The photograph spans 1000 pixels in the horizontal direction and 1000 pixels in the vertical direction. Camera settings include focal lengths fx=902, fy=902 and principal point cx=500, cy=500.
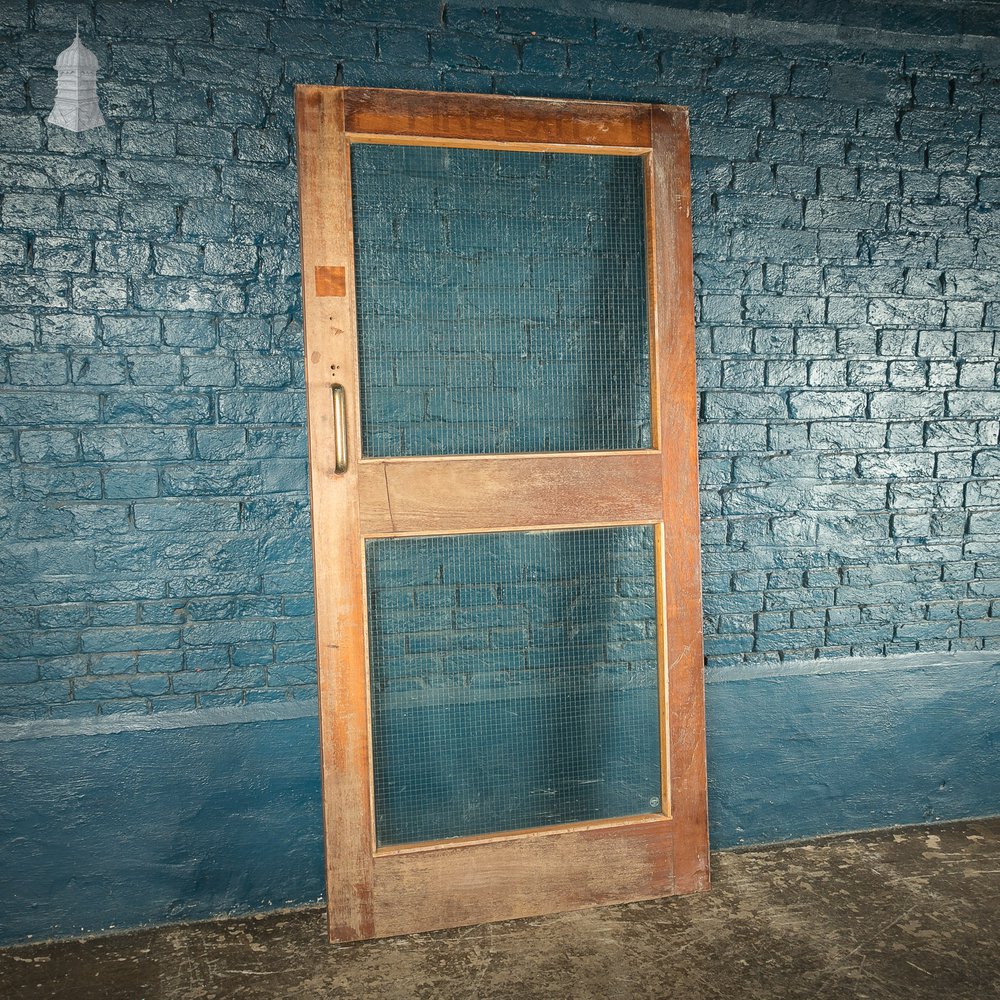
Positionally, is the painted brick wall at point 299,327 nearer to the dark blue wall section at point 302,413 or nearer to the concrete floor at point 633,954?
the dark blue wall section at point 302,413

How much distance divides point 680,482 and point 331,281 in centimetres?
112

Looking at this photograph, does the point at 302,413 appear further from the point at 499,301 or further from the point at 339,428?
the point at 499,301

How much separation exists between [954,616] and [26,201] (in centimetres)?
306

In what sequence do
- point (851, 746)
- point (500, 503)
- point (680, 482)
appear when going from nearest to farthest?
1. point (500, 503)
2. point (680, 482)
3. point (851, 746)

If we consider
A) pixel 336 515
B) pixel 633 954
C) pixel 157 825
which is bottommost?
pixel 633 954

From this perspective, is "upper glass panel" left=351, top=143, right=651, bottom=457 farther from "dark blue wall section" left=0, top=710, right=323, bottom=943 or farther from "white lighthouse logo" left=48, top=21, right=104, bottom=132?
"dark blue wall section" left=0, top=710, right=323, bottom=943

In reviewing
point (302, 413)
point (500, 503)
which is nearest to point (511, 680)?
point (500, 503)

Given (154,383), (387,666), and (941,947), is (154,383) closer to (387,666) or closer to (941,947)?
(387,666)

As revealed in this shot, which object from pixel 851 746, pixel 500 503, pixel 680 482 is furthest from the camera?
pixel 851 746

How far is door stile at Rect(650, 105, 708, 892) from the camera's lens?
2.56 meters

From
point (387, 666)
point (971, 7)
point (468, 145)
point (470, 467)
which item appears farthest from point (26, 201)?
point (971, 7)

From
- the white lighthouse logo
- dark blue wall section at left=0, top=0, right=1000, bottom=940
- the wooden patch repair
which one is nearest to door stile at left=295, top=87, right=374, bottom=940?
the wooden patch repair

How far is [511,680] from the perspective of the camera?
2.56 meters

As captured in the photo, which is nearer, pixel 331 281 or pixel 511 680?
pixel 331 281
